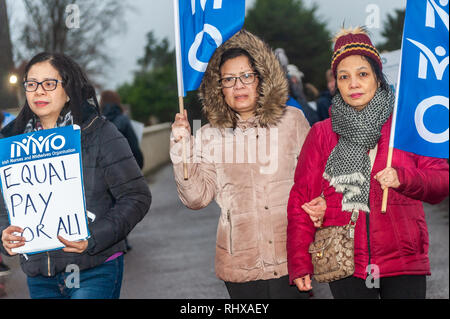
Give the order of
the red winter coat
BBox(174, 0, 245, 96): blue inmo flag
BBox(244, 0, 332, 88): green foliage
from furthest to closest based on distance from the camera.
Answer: BBox(244, 0, 332, 88): green foliage
BBox(174, 0, 245, 96): blue inmo flag
the red winter coat

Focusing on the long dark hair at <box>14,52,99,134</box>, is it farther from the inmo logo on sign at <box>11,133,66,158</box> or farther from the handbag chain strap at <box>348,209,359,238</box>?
the handbag chain strap at <box>348,209,359,238</box>

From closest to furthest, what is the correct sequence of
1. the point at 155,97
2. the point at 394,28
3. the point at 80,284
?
the point at 80,284
the point at 394,28
the point at 155,97

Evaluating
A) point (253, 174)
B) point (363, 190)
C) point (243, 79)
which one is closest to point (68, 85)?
point (243, 79)

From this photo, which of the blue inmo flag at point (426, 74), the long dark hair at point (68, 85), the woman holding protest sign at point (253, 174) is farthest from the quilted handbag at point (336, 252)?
the long dark hair at point (68, 85)

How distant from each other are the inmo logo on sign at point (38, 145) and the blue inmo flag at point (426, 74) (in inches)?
65.1

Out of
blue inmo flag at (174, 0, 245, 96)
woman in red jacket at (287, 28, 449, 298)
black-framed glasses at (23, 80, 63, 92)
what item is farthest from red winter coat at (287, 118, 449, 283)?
black-framed glasses at (23, 80, 63, 92)

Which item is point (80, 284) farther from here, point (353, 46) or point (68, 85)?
point (353, 46)

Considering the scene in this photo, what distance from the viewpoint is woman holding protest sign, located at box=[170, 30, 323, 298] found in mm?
3766

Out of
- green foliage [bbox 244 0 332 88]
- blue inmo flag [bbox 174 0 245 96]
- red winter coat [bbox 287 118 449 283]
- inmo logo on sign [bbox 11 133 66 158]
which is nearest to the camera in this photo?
red winter coat [bbox 287 118 449 283]

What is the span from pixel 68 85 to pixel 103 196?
23.5 inches

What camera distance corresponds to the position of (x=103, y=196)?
3557mm

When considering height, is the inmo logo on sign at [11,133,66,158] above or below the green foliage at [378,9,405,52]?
below

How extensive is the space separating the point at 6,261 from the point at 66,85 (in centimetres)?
491
